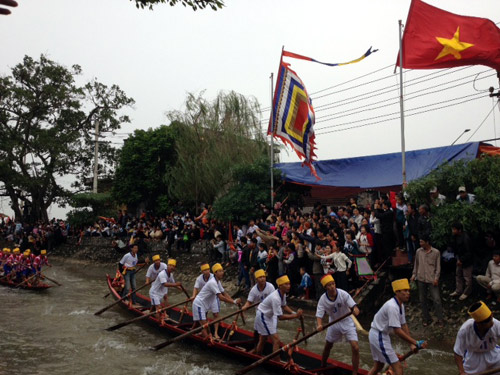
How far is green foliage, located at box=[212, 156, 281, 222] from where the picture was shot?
20609 mm

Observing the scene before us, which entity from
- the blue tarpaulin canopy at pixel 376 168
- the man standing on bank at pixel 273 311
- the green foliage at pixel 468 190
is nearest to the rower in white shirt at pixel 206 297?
the man standing on bank at pixel 273 311

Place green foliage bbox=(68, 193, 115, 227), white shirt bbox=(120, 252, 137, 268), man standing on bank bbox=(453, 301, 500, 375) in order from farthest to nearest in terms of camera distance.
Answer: green foliage bbox=(68, 193, 115, 227)
white shirt bbox=(120, 252, 137, 268)
man standing on bank bbox=(453, 301, 500, 375)

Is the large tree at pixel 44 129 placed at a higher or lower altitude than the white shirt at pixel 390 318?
higher

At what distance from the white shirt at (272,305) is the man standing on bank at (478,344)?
11.8ft

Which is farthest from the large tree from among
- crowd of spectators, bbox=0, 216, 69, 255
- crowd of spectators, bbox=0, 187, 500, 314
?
crowd of spectators, bbox=0, 187, 500, 314

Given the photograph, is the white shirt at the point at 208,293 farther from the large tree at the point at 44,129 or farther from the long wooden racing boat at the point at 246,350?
the large tree at the point at 44,129

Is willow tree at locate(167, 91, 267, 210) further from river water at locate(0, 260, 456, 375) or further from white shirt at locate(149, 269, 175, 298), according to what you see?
white shirt at locate(149, 269, 175, 298)

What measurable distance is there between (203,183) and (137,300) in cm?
1127

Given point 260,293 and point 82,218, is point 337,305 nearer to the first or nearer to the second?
point 260,293

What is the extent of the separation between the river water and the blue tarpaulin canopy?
6.88 m

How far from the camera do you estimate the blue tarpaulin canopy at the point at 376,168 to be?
1620cm

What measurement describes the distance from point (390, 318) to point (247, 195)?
47.4 feet

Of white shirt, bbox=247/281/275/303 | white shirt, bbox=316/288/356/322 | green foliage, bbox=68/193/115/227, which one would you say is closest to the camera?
white shirt, bbox=316/288/356/322

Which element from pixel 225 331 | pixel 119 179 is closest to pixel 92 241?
pixel 119 179
